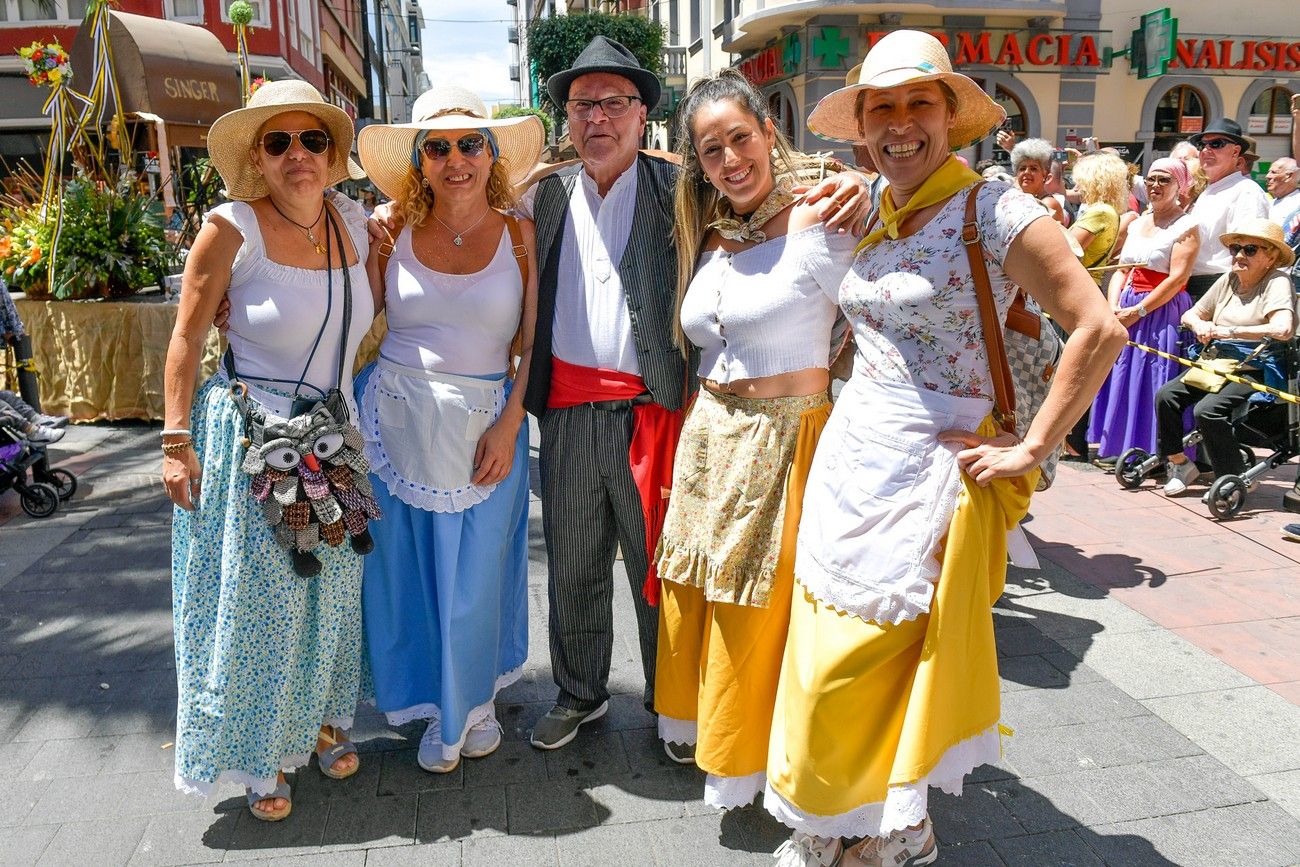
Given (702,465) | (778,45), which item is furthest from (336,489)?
(778,45)

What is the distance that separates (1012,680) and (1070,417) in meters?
1.78

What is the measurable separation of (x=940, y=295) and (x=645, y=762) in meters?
1.76

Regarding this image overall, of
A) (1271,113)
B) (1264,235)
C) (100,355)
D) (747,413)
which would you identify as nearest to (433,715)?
(747,413)

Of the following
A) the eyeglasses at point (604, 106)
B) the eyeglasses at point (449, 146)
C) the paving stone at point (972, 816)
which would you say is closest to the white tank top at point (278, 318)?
the eyeglasses at point (449, 146)

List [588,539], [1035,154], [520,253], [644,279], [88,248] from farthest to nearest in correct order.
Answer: [88,248], [1035,154], [588,539], [520,253], [644,279]

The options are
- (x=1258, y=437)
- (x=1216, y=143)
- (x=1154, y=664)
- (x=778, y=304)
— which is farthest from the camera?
(x=1216, y=143)

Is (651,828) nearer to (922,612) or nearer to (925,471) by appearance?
(922,612)

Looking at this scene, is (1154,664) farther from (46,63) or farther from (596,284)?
(46,63)

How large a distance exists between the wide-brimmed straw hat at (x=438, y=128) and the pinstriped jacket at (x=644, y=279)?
0.17 m

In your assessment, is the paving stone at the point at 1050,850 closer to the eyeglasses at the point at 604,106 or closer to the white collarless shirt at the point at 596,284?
the white collarless shirt at the point at 596,284

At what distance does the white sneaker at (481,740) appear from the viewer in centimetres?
302

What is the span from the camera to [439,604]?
9.54ft

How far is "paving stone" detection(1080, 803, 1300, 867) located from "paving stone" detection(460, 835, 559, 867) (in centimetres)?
148

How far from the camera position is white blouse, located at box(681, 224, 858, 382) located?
249 centimetres
